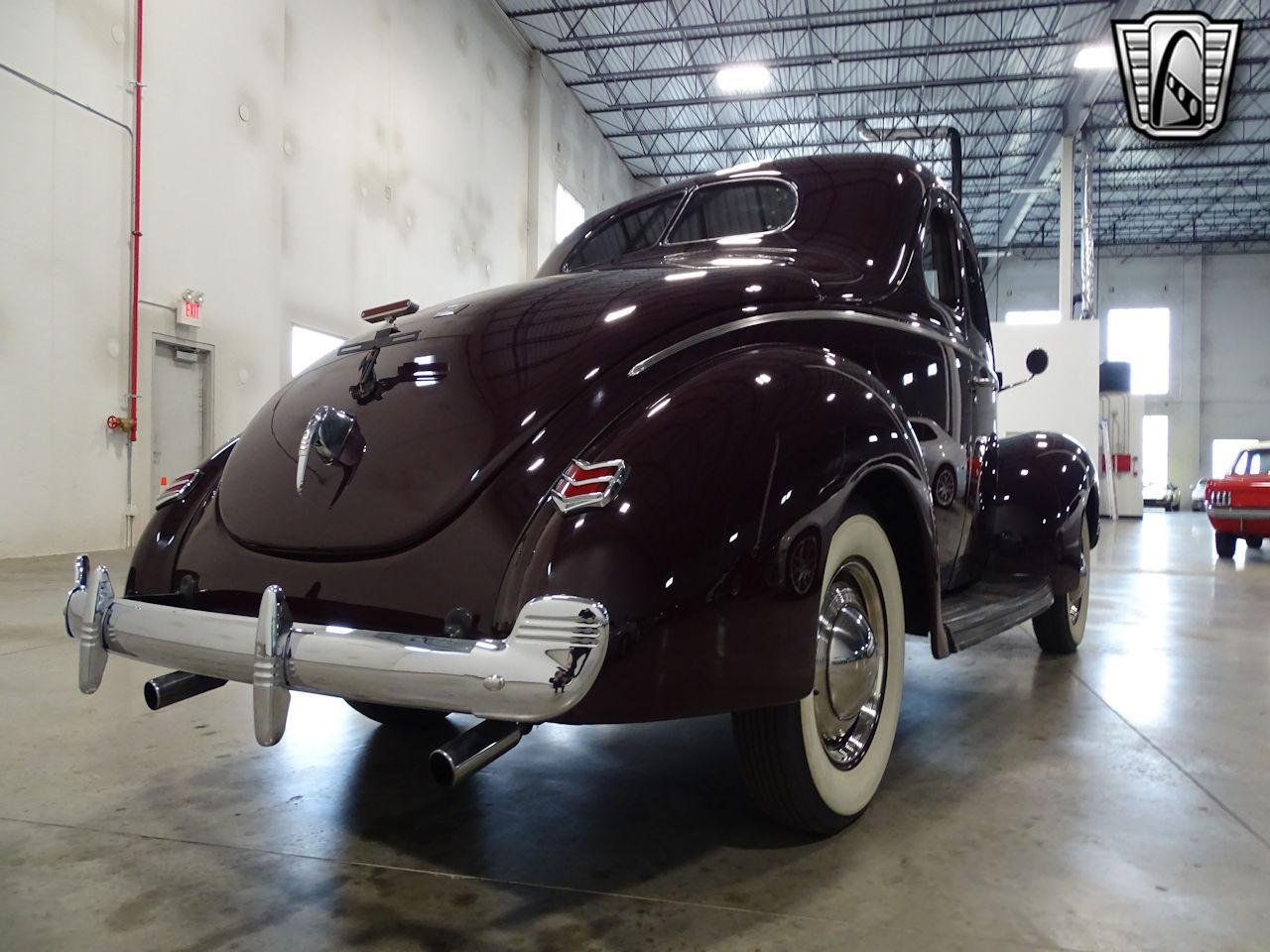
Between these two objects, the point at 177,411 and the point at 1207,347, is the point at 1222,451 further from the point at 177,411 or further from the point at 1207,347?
the point at 177,411

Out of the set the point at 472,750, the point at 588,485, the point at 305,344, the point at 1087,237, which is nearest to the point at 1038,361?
the point at 588,485

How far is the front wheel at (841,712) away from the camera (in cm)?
189

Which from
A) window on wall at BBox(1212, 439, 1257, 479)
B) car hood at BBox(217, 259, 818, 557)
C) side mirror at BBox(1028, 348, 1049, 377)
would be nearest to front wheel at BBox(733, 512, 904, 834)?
car hood at BBox(217, 259, 818, 557)

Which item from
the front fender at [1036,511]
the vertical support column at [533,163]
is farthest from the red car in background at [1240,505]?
the vertical support column at [533,163]

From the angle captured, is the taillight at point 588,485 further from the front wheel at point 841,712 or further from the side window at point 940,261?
the side window at point 940,261

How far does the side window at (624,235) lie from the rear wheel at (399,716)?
162cm

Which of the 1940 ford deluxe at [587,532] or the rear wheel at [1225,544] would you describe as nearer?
the 1940 ford deluxe at [587,532]

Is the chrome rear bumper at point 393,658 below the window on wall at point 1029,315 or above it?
below

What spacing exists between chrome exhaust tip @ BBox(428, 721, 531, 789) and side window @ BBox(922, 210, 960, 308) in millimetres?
2167

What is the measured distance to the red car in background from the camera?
9.74m

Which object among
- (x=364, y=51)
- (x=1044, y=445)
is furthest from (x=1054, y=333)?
(x=1044, y=445)

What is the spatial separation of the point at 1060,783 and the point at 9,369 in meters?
7.83

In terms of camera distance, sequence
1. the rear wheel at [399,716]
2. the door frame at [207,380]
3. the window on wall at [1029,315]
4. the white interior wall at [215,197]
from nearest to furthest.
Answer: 1. the rear wheel at [399,716]
2. the white interior wall at [215,197]
3. the door frame at [207,380]
4. the window on wall at [1029,315]

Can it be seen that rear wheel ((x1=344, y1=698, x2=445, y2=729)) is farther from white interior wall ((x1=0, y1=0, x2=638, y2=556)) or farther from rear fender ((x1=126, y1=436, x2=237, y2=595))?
white interior wall ((x1=0, y1=0, x2=638, y2=556))
